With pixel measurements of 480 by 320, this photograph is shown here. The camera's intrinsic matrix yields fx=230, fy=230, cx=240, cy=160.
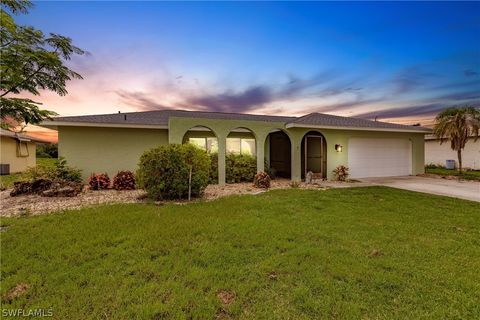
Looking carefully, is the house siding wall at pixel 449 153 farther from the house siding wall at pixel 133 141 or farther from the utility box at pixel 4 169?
the utility box at pixel 4 169

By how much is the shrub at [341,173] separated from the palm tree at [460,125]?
7509mm

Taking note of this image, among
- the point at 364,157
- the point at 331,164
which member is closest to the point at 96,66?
the point at 331,164

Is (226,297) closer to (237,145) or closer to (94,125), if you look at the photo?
(94,125)

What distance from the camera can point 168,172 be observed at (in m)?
7.42

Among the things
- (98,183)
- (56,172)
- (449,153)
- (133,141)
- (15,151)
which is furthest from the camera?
(449,153)

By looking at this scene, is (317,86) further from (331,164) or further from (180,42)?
(180,42)

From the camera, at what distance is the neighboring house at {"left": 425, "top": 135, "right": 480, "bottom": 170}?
1783 cm

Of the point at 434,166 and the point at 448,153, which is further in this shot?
the point at 434,166

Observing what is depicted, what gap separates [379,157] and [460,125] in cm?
530

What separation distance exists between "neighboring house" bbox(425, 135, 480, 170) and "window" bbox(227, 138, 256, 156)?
47.3ft

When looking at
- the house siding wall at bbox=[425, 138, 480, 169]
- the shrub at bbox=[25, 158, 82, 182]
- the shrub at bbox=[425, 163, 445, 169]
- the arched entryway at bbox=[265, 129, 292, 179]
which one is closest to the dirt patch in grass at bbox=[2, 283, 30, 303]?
the shrub at bbox=[25, 158, 82, 182]

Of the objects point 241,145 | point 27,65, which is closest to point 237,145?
point 241,145

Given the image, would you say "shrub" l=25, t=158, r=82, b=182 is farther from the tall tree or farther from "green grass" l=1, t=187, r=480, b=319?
"green grass" l=1, t=187, r=480, b=319

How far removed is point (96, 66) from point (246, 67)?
7.21m
